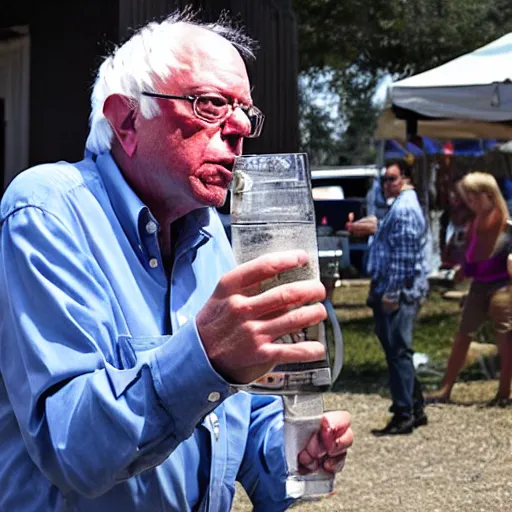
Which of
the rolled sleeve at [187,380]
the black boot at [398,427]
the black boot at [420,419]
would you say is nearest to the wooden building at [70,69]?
the black boot at [398,427]

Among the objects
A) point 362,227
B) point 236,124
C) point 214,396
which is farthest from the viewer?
point 362,227

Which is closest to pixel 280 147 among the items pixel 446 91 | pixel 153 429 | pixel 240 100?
pixel 446 91

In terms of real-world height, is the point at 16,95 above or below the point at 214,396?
above

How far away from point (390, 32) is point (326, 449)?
1415cm

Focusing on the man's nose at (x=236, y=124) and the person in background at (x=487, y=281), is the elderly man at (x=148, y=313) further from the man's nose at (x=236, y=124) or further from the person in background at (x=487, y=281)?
the person in background at (x=487, y=281)

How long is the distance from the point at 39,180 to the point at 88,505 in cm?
52

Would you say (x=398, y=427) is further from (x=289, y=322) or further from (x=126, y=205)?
(x=289, y=322)

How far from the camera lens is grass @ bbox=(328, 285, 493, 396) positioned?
377 inches

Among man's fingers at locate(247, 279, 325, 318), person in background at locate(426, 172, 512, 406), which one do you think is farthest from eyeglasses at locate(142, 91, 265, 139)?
person in background at locate(426, 172, 512, 406)

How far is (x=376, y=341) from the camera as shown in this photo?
12078 millimetres

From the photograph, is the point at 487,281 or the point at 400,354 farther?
the point at 487,281

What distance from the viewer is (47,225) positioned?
151 cm

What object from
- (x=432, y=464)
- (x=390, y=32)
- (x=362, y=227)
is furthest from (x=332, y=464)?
(x=390, y=32)

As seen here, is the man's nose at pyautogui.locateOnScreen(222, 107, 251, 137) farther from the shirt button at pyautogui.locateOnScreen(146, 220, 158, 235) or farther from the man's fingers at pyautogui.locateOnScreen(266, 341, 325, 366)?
the man's fingers at pyautogui.locateOnScreen(266, 341, 325, 366)
